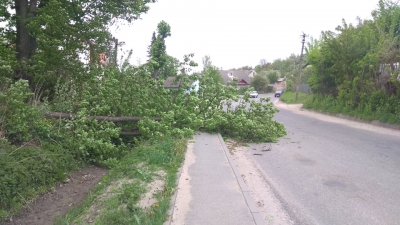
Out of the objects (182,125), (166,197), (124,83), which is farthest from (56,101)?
(166,197)

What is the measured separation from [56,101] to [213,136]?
5.23m

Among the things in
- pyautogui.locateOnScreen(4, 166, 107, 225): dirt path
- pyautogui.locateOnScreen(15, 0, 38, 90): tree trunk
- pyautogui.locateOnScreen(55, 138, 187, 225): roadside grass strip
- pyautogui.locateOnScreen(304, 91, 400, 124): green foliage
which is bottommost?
pyautogui.locateOnScreen(4, 166, 107, 225): dirt path

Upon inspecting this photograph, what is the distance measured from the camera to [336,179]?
702 cm

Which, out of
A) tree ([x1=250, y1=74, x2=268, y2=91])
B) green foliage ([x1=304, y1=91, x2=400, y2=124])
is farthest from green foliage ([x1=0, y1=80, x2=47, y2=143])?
tree ([x1=250, y1=74, x2=268, y2=91])

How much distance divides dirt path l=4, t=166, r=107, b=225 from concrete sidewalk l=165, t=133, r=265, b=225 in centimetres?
216

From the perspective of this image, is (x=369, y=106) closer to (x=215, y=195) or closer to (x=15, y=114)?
(x=215, y=195)

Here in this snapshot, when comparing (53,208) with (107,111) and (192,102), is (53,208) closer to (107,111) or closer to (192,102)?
(107,111)

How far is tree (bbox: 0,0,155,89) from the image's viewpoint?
11.2 meters

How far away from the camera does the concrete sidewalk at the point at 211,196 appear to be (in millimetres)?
4719

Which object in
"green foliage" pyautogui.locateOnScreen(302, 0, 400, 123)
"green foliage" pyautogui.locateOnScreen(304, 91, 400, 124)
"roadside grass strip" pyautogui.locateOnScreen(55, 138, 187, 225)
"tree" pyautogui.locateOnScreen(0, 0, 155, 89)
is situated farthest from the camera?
"green foliage" pyautogui.locateOnScreen(302, 0, 400, 123)

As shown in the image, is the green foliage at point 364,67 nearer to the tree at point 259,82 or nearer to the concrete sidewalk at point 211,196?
the concrete sidewalk at point 211,196

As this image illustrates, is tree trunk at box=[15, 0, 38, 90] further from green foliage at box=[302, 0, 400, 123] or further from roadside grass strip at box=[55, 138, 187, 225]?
green foliage at box=[302, 0, 400, 123]

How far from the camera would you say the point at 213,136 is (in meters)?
12.1

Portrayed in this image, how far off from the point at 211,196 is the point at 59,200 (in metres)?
3.10
